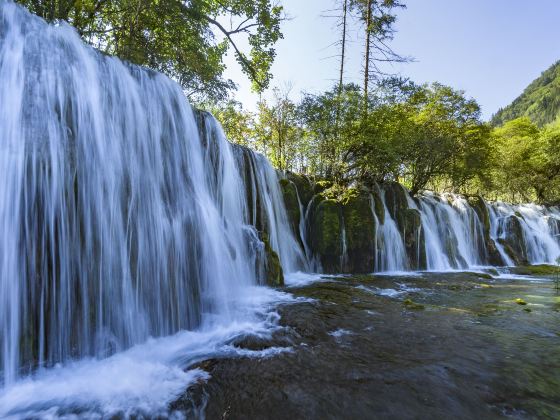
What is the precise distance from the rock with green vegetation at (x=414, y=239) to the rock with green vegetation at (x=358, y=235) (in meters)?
2.44

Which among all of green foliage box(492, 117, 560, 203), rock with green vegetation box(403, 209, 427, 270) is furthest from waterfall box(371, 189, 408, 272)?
green foliage box(492, 117, 560, 203)

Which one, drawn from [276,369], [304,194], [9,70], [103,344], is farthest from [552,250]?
[9,70]

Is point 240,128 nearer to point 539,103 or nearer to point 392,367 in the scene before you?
point 392,367

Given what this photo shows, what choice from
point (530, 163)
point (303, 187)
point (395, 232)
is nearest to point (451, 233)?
point (395, 232)

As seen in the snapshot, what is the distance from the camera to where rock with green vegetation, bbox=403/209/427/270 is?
13.9 metres

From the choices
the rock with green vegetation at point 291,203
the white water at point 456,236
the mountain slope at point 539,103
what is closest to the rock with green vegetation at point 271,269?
the rock with green vegetation at point 291,203

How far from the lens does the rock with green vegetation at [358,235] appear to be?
12.2 m

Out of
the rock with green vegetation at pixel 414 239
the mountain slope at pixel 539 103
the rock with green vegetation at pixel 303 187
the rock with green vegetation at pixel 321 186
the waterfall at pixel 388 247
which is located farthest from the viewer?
the mountain slope at pixel 539 103

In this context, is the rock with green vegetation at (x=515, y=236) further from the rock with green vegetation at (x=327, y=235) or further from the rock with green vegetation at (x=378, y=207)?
the rock with green vegetation at (x=327, y=235)

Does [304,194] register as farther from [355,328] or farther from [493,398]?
[493,398]

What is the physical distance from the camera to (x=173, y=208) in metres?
5.98

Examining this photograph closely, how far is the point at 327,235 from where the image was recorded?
39.7ft

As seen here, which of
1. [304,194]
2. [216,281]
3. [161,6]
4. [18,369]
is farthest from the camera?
[304,194]

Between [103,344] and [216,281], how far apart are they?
8.36 feet
